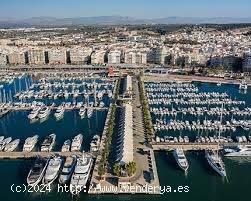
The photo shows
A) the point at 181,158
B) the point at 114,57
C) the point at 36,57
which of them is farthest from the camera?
the point at 36,57

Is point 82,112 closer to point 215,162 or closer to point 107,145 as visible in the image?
point 107,145

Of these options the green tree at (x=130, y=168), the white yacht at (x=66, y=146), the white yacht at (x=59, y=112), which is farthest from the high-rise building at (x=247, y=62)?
the green tree at (x=130, y=168)

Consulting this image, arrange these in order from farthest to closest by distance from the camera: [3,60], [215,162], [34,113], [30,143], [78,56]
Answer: [78,56], [3,60], [34,113], [30,143], [215,162]

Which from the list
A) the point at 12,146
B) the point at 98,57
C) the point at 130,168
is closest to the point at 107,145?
the point at 130,168

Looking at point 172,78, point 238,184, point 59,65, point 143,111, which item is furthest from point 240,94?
point 59,65

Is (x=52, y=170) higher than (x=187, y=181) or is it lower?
higher

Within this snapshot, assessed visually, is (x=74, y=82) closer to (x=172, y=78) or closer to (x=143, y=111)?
(x=172, y=78)
